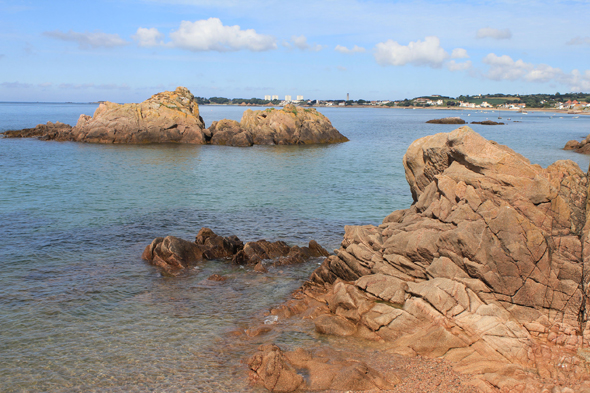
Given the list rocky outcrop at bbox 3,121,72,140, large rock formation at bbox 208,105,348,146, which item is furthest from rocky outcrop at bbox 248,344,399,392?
rocky outcrop at bbox 3,121,72,140

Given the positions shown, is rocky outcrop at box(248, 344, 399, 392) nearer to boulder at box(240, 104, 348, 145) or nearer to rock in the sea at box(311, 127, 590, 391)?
rock in the sea at box(311, 127, 590, 391)

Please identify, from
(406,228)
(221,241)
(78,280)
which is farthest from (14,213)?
(406,228)

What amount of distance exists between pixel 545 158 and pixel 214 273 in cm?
5538

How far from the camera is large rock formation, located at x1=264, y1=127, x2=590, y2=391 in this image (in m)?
12.4

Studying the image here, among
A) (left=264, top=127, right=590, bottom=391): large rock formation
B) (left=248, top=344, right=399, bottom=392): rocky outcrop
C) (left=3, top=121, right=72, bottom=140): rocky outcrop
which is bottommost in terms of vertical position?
(left=248, top=344, right=399, bottom=392): rocky outcrop

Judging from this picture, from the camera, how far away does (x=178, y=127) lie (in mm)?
74562

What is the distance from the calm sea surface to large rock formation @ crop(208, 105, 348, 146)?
866 inches

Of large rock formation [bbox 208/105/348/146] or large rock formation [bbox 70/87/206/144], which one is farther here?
large rock formation [bbox 208/105/348/146]

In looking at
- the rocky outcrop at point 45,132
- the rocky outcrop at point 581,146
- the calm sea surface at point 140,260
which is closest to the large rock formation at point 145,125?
the rocky outcrop at point 45,132

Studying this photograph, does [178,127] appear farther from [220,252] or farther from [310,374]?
[310,374]

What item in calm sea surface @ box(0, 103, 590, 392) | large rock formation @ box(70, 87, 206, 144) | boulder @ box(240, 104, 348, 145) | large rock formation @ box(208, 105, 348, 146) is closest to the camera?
calm sea surface @ box(0, 103, 590, 392)

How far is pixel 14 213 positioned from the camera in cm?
2914

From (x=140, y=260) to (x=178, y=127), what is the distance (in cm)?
5645

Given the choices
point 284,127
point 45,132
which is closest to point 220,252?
point 284,127
